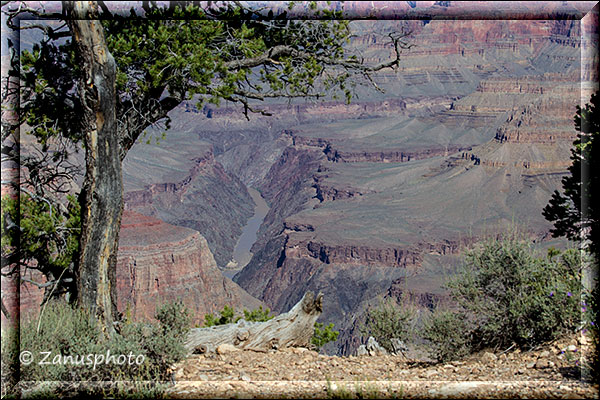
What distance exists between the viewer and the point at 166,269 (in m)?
48.7

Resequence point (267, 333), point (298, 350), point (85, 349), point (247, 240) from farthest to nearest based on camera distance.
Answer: point (247, 240), point (267, 333), point (298, 350), point (85, 349)

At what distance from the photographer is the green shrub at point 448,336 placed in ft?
24.8

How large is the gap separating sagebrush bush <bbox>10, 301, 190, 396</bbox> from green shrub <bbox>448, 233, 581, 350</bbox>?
3571mm

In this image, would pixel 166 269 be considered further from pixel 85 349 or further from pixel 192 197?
pixel 192 197

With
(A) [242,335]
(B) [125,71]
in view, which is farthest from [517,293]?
(B) [125,71]

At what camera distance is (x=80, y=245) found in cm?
695

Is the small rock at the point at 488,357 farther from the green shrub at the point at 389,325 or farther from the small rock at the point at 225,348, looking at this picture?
the small rock at the point at 225,348

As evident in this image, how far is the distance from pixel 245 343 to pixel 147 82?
3.51 m

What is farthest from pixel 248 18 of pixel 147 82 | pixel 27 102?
pixel 27 102

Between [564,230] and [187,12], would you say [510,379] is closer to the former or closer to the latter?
[564,230]

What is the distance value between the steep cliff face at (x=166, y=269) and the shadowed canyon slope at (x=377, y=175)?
11.4m

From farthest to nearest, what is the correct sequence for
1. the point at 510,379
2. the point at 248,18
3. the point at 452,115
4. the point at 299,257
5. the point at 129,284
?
the point at 452,115 < the point at 299,257 < the point at 129,284 < the point at 248,18 < the point at 510,379

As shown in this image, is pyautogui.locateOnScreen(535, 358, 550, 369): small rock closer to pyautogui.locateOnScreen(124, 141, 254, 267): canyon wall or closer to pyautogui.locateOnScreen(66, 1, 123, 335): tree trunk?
pyautogui.locateOnScreen(66, 1, 123, 335): tree trunk

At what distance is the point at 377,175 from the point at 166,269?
73.9m
